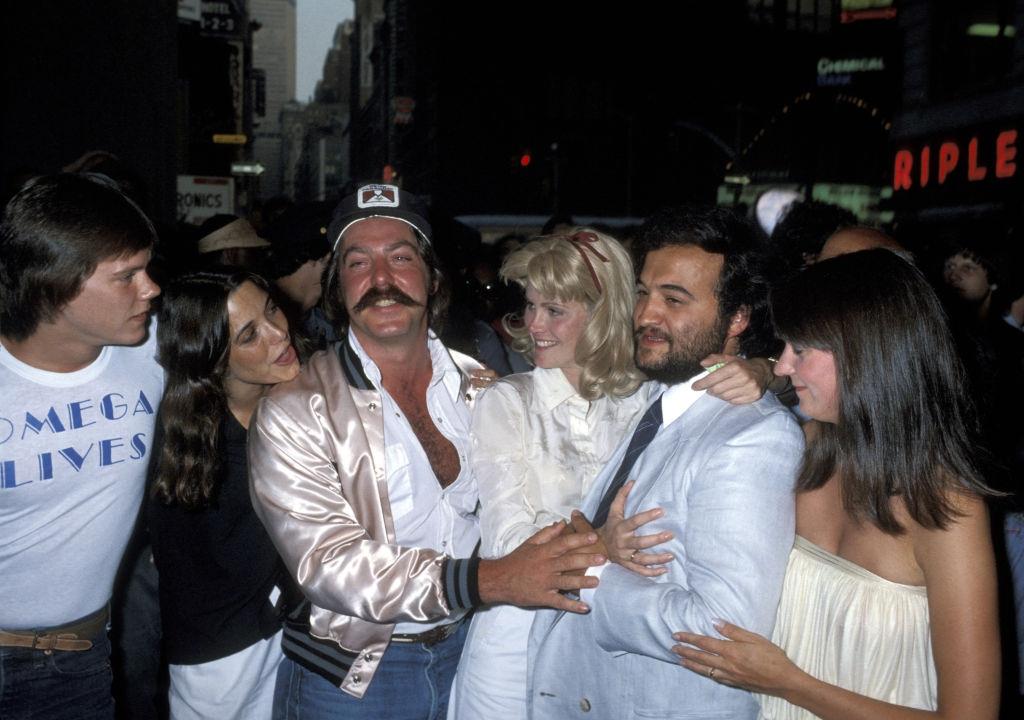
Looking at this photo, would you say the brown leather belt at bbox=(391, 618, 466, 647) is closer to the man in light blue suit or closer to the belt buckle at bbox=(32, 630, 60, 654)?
the man in light blue suit

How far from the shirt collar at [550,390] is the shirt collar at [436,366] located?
337 mm

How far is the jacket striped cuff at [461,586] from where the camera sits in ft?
8.29

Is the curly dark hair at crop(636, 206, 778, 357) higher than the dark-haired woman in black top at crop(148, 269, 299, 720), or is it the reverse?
the curly dark hair at crop(636, 206, 778, 357)

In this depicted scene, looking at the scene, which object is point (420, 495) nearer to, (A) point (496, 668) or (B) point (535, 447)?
(B) point (535, 447)

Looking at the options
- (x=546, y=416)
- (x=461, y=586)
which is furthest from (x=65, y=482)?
(x=546, y=416)

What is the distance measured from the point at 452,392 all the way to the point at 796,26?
5806cm

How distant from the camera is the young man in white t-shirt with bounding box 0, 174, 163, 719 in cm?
279

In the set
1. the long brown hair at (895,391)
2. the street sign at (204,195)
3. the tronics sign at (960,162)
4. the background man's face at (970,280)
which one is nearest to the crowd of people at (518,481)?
the long brown hair at (895,391)

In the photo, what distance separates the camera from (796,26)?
174ft

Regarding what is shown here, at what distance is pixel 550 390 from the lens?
3.21 meters

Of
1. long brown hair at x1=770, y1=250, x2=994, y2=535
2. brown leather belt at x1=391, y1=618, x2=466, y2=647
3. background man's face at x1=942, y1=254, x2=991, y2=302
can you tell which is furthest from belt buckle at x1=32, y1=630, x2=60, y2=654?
background man's face at x1=942, y1=254, x2=991, y2=302

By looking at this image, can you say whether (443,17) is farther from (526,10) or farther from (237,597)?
(237,597)

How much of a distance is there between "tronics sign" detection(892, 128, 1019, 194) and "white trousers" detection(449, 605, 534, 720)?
13461 mm

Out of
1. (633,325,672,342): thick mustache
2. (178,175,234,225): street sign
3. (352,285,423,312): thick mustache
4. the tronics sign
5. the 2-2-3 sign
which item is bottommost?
(633,325,672,342): thick mustache
